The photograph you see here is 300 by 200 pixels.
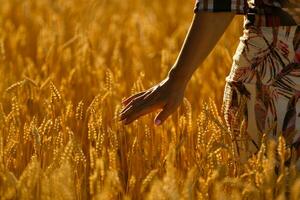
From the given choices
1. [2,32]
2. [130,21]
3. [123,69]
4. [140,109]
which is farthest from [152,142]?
[130,21]

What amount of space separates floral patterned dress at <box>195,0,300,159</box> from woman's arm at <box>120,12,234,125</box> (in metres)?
0.03

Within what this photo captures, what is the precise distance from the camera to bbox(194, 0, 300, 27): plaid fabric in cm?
161

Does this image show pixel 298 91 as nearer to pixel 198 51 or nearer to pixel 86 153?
pixel 198 51

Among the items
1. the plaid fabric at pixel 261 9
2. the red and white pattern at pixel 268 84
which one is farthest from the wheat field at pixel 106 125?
the plaid fabric at pixel 261 9

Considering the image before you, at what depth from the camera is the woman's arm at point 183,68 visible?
1.62m

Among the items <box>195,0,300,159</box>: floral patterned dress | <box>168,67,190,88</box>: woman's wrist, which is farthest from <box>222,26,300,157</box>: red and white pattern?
<box>168,67,190,88</box>: woman's wrist

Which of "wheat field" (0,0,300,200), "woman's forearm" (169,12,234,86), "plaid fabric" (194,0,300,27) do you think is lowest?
"wheat field" (0,0,300,200)

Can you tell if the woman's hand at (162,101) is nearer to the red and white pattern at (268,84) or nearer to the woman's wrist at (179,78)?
the woman's wrist at (179,78)

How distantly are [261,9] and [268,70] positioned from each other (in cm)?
12

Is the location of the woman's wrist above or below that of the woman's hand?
above

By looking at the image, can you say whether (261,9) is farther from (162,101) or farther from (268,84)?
(162,101)

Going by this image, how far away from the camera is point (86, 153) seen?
1.94 meters

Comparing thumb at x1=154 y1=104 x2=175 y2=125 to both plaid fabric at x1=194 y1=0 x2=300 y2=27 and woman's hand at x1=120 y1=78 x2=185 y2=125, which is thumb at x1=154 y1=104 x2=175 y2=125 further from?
plaid fabric at x1=194 y1=0 x2=300 y2=27

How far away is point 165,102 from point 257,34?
0.22m
